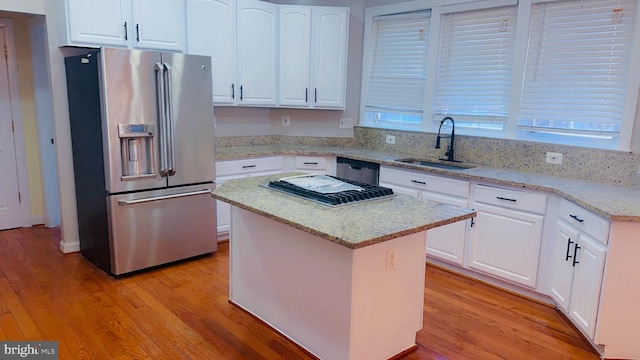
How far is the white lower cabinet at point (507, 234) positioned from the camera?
9.83 ft

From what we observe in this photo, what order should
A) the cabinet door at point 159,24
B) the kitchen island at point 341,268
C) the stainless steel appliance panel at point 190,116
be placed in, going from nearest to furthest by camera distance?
the kitchen island at point 341,268
the stainless steel appliance panel at point 190,116
the cabinet door at point 159,24

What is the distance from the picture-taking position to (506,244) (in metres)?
3.14

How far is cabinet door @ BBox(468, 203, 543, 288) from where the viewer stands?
3016 millimetres

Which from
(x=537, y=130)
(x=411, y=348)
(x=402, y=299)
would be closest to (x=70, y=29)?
(x=402, y=299)

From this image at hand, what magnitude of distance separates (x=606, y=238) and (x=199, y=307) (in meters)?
2.42

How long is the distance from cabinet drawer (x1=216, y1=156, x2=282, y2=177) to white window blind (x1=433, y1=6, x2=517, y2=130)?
1.60 metres

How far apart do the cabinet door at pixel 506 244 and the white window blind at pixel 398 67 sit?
1.43 meters

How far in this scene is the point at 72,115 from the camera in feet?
11.5

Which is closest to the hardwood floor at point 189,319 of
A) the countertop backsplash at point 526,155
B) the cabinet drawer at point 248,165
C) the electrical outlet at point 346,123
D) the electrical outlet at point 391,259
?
the electrical outlet at point 391,259

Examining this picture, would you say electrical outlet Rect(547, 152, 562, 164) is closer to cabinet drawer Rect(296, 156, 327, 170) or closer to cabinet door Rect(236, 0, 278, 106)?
cabinet drawer Rect(296, 156, 327, 170)

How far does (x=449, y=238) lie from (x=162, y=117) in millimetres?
2398

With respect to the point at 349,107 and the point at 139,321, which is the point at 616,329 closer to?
the point at 139,321

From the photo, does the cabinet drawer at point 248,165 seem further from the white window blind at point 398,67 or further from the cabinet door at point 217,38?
the white window blind at point 398,67

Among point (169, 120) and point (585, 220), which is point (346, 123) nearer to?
point (169, 120)
